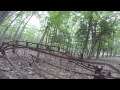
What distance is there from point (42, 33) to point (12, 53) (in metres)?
0.66

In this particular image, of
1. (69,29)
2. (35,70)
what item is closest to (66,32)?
(69,29)

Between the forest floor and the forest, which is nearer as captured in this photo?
the forest floor

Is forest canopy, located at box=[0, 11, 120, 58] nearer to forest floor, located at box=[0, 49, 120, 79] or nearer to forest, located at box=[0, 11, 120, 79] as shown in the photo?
forest, located at box=[0, 11, 120, 79]

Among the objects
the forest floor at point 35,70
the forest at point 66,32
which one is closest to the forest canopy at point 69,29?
the forest at point 66,32

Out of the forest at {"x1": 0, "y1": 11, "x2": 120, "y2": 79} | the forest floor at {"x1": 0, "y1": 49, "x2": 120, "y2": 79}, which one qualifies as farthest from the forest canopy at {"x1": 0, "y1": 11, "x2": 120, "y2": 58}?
the forest floor at {"x1": 0, "y1": 49, "x2": 120, "y2": 79}

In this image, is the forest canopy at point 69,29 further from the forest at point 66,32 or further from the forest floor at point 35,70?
the forest floor at point 35,70

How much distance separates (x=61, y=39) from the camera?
9.29 feet

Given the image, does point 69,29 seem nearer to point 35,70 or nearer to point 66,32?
point 66,32

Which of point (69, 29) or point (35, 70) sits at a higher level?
point (69, 29)

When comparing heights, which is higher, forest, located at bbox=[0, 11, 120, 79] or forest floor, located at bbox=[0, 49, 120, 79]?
forest, located at bbox=[0, 11, 120, 79]

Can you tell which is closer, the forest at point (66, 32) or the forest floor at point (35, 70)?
the forest floor at point (35, 70)

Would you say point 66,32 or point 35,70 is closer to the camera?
point 35,70
